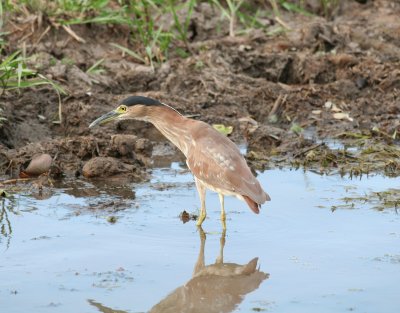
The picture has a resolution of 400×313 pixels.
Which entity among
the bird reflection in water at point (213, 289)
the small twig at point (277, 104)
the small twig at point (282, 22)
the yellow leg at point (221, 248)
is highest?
the small twig at point (282, 22)

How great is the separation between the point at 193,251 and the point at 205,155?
1.03m

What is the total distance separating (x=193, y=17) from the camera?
502 inches

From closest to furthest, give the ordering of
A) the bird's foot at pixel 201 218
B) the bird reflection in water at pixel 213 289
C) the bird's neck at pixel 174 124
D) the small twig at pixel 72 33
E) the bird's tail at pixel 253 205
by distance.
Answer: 1. the bird reflection in water at pixel 213 289
2. the bird's tail at pixel 253 205
3. the bird's foot at pixel 201 218
4. the bird's neck at pixel 174 124
5. the small twig at pixel 72 33

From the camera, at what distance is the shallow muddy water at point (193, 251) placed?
19.7 ft

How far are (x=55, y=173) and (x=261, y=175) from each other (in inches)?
75.6

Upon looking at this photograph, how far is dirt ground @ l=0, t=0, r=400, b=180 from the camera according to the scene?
945cm

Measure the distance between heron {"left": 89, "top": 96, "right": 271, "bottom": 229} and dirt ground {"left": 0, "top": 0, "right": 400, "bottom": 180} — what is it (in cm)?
76

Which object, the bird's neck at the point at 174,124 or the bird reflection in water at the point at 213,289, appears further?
the bird's neck at the point at 174,124

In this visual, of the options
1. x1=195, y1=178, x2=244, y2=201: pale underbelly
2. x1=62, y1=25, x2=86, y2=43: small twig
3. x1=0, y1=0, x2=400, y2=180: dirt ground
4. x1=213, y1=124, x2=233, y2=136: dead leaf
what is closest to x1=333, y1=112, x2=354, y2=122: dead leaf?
x1=0, y1=0, x2=400, y2=180: dirt ground

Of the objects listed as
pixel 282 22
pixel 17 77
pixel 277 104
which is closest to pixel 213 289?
pixel 17 77

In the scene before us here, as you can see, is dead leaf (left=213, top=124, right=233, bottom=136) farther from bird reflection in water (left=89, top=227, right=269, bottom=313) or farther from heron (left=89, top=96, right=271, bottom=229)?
bird reflection in water (left=89, top=227, right=269, bottom=313)

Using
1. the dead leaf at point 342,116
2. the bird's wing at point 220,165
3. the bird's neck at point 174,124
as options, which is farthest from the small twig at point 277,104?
the bird's wing at point 220,165

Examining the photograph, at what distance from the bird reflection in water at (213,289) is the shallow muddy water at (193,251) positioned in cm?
1

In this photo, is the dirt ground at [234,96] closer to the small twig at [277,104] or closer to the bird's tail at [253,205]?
the small twig at [277,104]
